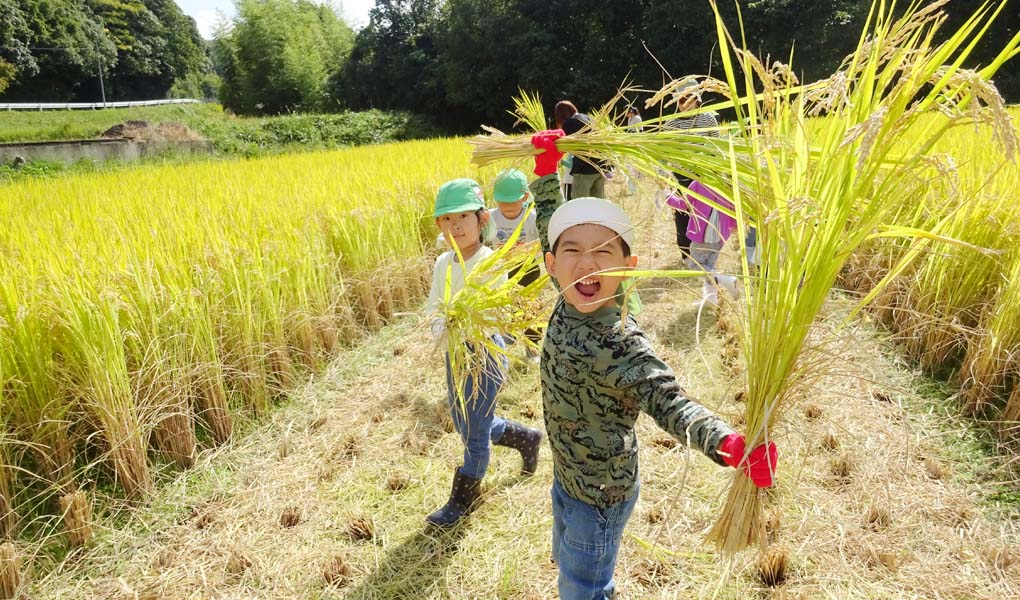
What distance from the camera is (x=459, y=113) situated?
97.2ft

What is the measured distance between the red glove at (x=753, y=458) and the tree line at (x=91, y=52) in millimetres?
39439

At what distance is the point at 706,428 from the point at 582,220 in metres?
0.56

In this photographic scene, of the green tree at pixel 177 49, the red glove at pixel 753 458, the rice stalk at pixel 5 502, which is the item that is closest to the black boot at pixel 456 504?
the red glove at pixel 753 458

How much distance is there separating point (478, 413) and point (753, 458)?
1241 mm

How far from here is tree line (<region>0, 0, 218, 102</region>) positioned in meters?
35.4

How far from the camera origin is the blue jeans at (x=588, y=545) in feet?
4.65

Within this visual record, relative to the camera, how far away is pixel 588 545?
1.42m

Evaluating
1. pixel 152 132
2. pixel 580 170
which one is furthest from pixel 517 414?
pixel 152 132

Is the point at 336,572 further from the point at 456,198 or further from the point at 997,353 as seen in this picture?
the point at 997,353

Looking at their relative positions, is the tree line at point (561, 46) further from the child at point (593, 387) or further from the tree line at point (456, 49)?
the child at point (593, 387)

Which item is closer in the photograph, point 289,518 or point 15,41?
point 289,518

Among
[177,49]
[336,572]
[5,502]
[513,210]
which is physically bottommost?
[336,572]

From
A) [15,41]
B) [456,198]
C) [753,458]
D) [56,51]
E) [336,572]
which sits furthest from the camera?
[56,51]

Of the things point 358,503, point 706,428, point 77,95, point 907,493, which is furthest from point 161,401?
point 77,95
